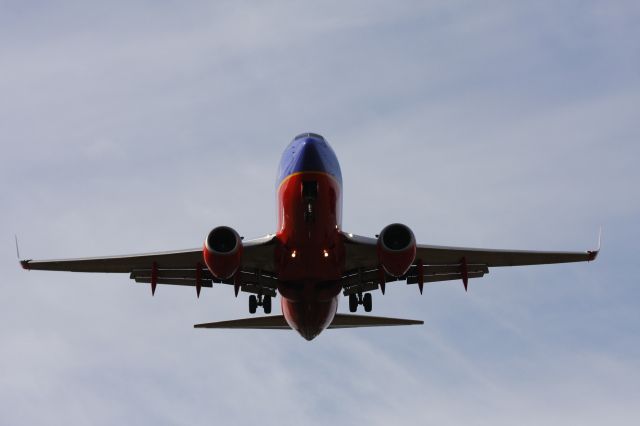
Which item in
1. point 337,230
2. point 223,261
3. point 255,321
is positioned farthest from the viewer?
point 255,321

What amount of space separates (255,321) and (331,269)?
16.9ft

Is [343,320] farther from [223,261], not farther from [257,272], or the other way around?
[223,261]

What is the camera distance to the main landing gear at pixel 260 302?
31.2 meters

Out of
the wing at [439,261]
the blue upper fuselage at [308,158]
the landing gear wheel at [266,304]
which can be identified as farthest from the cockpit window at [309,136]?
the landing gear wheel at [266,304]

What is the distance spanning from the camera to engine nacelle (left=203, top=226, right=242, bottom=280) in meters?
24.1

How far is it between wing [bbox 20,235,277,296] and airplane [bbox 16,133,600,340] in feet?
0.11

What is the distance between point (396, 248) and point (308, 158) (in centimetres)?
359

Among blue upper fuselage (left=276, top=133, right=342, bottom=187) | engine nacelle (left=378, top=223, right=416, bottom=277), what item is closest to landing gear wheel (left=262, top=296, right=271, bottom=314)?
blue upper fuselage (left=276, top=133, right=342, bottom=187)

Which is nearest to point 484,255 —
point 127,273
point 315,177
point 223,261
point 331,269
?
point 331,269

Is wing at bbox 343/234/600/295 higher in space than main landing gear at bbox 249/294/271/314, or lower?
higher

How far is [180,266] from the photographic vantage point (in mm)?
29562

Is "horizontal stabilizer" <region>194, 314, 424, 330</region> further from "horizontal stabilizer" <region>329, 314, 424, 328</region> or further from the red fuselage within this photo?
the red fuselage

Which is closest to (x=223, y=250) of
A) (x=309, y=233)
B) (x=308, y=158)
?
(x=309, y=233)

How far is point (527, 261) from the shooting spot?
28.8 m
